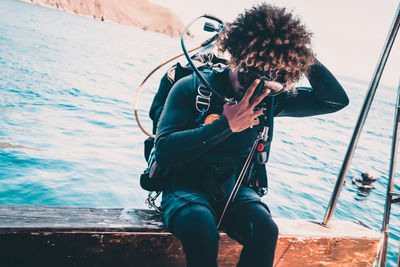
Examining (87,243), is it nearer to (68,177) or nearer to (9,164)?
(68,177)

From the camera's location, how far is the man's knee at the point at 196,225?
1.19m

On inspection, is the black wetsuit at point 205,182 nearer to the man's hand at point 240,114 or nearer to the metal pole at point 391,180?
the man's hand at point 240,114

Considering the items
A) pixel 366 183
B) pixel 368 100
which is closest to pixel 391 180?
pixel 368 100

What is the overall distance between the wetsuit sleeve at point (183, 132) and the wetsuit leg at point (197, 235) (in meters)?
0.26

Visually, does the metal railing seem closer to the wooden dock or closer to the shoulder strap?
the wooden dock

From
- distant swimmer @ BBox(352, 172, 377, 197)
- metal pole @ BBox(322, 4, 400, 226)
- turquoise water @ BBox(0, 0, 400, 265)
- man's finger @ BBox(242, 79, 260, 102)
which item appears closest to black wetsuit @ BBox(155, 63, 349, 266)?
man's finger @ BBox(242, 79, 260, 102)

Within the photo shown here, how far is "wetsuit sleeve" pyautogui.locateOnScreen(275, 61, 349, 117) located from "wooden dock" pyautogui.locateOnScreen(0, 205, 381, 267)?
2.49 ft

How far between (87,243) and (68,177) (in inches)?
102

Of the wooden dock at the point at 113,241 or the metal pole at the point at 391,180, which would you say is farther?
the metal pole at the point at 391,180

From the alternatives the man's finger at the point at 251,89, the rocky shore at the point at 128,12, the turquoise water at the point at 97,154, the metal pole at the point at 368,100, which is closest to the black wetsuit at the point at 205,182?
the man's finger at the point at 251,89

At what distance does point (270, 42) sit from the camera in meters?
1.50

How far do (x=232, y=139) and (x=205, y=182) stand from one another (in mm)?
285

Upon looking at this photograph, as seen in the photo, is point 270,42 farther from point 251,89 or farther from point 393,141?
point 393,141

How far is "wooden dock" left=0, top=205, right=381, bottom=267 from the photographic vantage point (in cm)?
120
